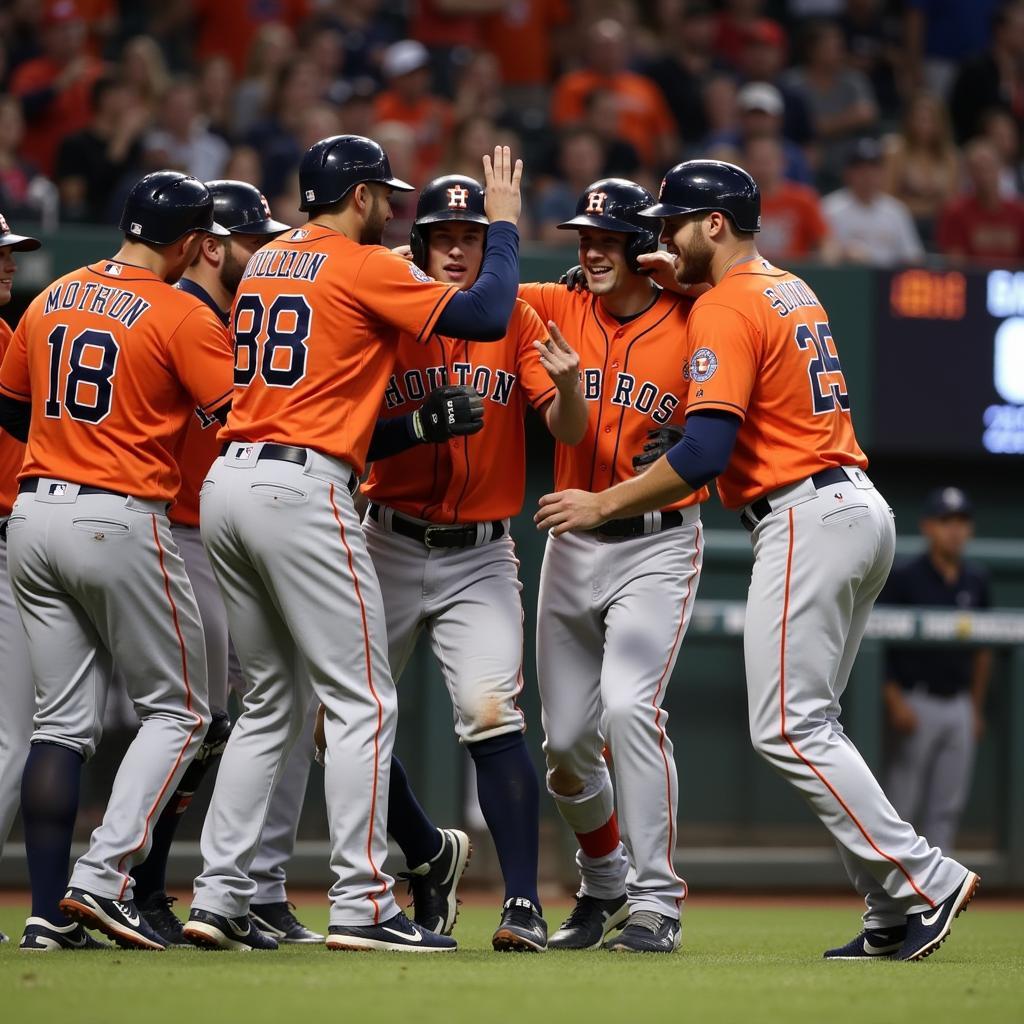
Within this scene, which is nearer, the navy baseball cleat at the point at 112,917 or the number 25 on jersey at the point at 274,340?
the navy baseball cleat at the point at 112,917

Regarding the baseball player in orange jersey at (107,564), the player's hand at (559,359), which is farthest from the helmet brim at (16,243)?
the player's hand at (559,359)

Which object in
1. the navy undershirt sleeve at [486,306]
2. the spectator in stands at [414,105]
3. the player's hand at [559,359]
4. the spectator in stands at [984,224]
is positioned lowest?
the player's hand at [559,359]

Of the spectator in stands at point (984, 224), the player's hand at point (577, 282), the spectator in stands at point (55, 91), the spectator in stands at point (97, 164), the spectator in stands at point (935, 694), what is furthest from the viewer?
the spectator in stands at point (55, 91)

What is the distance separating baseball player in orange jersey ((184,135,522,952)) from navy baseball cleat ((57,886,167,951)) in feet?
0.58

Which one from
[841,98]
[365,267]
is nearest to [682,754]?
[365,267]

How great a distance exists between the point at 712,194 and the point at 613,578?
113 centimetres

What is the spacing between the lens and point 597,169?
955cm

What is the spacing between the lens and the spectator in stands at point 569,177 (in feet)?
30.2

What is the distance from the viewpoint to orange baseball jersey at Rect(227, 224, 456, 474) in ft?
14.7

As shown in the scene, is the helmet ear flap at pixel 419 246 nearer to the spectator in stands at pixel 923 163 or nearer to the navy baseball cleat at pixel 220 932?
the navy baseball cleat at pixel 220 932

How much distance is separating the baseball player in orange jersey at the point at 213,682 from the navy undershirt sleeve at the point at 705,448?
1.44m

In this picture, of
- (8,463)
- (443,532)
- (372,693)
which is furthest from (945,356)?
(8,463)

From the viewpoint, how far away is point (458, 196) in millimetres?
4926

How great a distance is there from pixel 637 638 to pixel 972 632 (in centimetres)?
391
